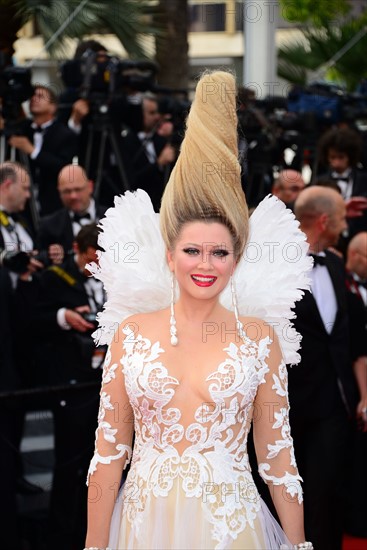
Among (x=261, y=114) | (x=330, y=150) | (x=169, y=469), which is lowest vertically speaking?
(x=169, y=469)

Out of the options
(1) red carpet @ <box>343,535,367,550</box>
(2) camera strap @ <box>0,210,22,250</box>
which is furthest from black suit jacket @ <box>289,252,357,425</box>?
(2) camera strap @ <box>0,210,22,250</box>

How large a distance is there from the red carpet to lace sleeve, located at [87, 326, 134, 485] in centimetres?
281

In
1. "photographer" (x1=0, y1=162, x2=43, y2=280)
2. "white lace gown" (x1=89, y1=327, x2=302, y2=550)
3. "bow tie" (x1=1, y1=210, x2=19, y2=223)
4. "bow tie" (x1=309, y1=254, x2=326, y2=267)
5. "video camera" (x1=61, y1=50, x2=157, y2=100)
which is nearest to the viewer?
"white lace gown" (x1=89, y1=327, x2=302, y2=550)

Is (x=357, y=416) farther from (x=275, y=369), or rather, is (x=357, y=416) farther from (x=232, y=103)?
(x=232, y=103)

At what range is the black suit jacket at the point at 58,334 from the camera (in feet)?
18.1

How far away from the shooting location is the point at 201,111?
319 centimetres

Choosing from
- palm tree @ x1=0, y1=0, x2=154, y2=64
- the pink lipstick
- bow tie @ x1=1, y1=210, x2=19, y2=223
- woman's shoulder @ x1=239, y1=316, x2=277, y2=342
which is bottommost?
woman's shoulder @ x1=239, y1=316, x2=277, y2=342

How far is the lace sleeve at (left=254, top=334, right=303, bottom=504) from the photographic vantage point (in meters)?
3.22

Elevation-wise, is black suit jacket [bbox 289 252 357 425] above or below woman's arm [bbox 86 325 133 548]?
above

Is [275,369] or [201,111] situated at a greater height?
[201,111]

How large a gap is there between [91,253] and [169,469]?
7.64 ft

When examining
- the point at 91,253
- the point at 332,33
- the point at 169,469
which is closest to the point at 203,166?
the point at 169,469

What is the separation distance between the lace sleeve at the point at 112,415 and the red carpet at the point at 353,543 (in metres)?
2.81

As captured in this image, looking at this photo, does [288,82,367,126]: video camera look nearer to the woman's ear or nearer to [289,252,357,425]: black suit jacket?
[289,252,357,425]: black suit jacket
